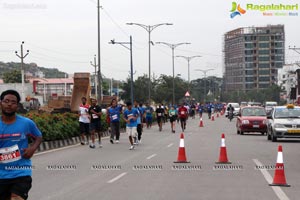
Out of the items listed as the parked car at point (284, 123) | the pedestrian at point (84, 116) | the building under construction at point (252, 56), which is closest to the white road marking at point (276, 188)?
the pedestrian at point (84, 116)

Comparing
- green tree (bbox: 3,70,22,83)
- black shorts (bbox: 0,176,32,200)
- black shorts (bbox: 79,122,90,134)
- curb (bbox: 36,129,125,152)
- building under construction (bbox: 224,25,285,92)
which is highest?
building under construction (bbox: 224,25,285,92)

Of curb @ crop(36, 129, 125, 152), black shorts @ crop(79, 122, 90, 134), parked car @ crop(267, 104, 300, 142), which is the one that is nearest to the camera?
curb @ crop(36, 129, 125, 152)

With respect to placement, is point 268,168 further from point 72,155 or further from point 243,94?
point 243,94

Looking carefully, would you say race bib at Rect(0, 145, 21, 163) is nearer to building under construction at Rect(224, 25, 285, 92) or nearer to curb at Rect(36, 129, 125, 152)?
curb at Rect(36, 129, 125, 152)

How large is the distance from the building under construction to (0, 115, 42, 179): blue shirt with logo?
471ft

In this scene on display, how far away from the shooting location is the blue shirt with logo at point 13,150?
621 centimetres

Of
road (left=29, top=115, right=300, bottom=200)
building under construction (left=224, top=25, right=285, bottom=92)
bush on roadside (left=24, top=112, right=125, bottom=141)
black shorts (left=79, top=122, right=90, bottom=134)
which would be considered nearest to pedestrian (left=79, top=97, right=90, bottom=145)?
black shorts (left=79, top=122, right=90, bottom=134)

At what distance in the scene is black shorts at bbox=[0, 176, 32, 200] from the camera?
612 cm

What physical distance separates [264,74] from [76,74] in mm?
122025

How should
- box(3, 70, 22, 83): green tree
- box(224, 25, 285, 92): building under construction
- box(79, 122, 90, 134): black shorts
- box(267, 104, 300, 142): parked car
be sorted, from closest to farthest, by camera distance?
box(79, 122, 90, 134): black shorts, box(267, 104, 300, 142): parked car, box(3, 70, 22, 83): green tree, box(224, 25, 285, 92): building under construction

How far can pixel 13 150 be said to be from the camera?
20.6 ft

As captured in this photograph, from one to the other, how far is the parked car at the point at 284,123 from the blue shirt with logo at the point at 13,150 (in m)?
19.5

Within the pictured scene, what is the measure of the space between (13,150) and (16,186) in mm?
389

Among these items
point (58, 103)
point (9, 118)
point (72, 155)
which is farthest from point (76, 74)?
point (9, 118)
